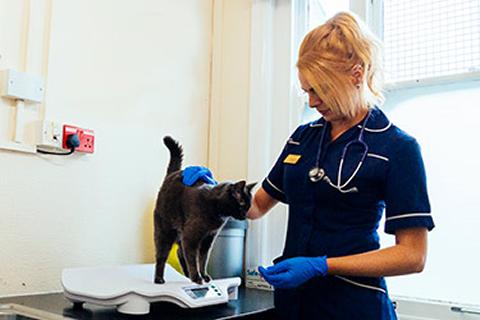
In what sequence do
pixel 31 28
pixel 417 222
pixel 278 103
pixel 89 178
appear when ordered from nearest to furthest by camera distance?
pixel 417 222
pixel 31 28
pixel 89 178
pixel 278 103

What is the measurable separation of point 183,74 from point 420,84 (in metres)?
1.01

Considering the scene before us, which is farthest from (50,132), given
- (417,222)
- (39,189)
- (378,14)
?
(378,14)

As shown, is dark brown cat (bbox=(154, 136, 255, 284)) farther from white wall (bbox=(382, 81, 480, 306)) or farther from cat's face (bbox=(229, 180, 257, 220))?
white wall (bbox=(382, 81, 480, 306))

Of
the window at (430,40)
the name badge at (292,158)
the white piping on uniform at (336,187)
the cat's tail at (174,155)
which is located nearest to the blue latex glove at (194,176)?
the cat's tail at (174,155)

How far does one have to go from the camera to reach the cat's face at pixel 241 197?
1.24 m

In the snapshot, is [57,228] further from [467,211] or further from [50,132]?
[467,211]

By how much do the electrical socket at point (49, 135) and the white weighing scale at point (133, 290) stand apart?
1.40 ft

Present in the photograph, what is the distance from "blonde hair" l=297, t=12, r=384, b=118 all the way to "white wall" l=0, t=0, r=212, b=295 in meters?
0.86

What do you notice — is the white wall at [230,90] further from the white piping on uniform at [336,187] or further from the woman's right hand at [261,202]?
the white piping on uniform at [336,187]

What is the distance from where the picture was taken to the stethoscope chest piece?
1.18 meters

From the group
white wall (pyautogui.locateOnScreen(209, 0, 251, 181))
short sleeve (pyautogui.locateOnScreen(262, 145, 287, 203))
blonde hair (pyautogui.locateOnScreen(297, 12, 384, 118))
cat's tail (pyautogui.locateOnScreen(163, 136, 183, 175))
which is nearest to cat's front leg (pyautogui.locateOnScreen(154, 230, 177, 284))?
cat's tail (pyautogui.locateOnScreen(163, 136, 183, 175))

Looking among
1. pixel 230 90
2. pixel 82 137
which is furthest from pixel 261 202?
pixel 230 90

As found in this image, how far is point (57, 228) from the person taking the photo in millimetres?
1564

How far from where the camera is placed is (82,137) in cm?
162
